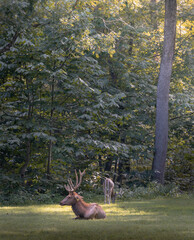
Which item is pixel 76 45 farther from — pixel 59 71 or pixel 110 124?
pixel 110 124

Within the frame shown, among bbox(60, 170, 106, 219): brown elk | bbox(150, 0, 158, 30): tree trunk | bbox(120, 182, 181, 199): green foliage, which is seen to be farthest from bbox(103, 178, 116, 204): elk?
bbox(150, 0, 158, 30): tree trunk

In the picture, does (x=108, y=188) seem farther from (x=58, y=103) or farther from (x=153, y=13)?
(x=153, y=13)

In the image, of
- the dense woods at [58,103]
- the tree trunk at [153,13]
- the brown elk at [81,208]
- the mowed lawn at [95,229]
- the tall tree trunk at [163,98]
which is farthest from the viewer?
the tree trunk at [153,13]

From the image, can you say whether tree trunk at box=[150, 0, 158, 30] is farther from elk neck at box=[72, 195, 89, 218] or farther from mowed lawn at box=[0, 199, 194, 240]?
elk neck at box=[72, 195, 89, 218]

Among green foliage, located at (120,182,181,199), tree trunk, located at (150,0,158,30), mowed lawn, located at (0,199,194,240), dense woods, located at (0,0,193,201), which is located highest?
tree trunk, located at (150,0,158,30)

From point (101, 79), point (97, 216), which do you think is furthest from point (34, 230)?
point (101, 79)

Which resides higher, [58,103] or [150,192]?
[58,103]

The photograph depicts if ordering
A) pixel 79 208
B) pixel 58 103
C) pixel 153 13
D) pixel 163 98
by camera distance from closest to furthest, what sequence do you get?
pixel 79 208 < pixel 58 103 < pixel 163 98 < pixel 153 13

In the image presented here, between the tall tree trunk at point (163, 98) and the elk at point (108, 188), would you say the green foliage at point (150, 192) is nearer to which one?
the tall tree trunk at point (163, 98)

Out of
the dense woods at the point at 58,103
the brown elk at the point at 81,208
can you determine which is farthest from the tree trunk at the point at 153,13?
the brown elk at the point at 81,208

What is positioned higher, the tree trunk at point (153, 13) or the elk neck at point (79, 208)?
the tree trunk at point (153, 13)

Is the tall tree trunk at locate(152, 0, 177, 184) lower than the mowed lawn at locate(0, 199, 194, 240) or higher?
higher

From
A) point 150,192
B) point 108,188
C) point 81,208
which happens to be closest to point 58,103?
point 108,188

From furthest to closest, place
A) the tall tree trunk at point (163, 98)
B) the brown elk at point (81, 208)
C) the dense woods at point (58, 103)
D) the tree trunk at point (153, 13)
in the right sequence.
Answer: the tree trunk at point (153, 13)
the tall tree trunk at point (163, 98)
the dense woods at point (58, 103)
the brown elk at point (81, 208)
